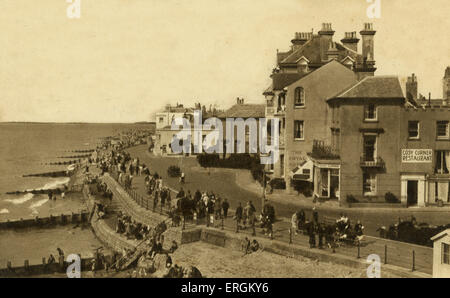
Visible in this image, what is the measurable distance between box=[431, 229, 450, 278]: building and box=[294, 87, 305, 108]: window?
1506 centimetres

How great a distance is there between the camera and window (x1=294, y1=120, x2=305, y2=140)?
28.9 metres

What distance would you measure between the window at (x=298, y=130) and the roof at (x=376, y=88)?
13.3 feet

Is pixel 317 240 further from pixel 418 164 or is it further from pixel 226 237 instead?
pixel 418 164

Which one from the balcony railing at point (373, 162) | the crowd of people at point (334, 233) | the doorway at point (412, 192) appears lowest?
the crowd of people at point (334, 233)

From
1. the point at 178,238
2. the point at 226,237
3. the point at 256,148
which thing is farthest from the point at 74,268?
the point at 256,148

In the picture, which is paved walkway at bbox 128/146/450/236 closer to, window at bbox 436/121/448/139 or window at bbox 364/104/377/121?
window at bbox 436/121/448/139

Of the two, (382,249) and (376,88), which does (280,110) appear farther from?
(382,249)

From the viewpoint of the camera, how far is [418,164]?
78.6 ft

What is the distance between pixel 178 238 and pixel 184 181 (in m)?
11.2

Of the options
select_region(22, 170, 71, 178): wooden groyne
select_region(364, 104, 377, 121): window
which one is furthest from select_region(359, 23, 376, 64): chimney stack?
select_region(22, 170, 71, 178): wooden groyne

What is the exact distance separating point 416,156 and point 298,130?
7.39 m

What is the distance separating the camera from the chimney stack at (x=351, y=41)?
3228 cm

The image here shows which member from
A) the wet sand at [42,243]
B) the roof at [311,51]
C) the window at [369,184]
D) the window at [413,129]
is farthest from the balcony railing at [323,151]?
the wet sand at [42,243]

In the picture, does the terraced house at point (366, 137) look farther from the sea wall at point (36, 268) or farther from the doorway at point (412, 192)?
the sea wall at point (36, 268)
